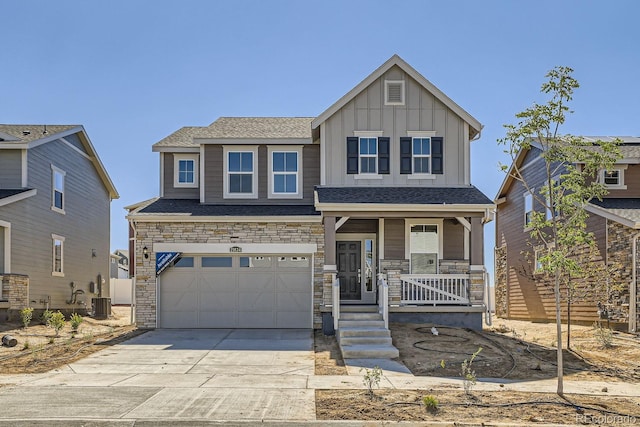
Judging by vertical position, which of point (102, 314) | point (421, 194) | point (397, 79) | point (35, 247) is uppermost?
point (397, 79)

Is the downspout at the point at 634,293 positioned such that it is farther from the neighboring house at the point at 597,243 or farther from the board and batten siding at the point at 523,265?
the board and batten siding at the point at 523,265

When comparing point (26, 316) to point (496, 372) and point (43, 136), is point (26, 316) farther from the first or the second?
point (496, 372)

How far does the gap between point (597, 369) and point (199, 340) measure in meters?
9.36

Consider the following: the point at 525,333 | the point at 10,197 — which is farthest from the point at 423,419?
the point at 10,197

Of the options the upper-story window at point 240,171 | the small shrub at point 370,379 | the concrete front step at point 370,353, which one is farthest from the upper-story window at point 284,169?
the small shrub at point 370,379

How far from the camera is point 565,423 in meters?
8.73

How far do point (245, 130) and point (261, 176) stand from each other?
1.88 metres

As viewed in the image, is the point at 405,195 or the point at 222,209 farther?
the point at 222,209

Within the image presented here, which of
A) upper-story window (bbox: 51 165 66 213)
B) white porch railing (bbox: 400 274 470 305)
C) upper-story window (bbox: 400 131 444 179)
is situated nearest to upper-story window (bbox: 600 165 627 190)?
upper-story window (bbox: 400 131 444 179)

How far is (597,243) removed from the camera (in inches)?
789

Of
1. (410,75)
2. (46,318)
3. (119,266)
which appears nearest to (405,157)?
(410,75)

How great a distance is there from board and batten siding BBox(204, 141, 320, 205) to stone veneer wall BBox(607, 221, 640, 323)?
348 inches

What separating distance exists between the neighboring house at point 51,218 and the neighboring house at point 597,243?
15.5 meters

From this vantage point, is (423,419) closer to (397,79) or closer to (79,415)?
(79,415)
